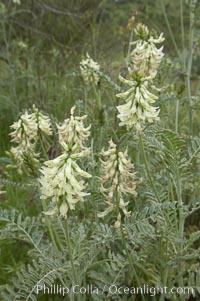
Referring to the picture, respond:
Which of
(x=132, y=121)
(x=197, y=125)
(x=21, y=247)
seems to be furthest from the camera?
(x=197, y=125)

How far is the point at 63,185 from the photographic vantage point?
1813 millimetres

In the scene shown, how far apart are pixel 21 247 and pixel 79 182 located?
4.51ft

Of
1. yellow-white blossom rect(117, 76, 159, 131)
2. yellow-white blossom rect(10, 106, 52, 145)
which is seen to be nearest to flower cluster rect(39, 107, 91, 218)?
yellow-white blossom rect(117, 76, 159, 131)

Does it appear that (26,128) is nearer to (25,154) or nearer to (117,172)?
(25,154)

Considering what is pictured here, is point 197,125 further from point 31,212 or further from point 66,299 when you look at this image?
point 66,299

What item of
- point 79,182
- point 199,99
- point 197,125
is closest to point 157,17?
point 197,125

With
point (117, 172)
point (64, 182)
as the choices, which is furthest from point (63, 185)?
point (117, 172)

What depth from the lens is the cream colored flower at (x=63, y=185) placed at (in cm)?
181

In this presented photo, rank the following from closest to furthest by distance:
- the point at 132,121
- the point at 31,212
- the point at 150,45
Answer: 1. the point at 132,121
2. the point at 150,45
3. the point at 31,212

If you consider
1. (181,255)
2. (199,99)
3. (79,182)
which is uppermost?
(199,99)

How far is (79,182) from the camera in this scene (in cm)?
187

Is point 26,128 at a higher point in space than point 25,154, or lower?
higher

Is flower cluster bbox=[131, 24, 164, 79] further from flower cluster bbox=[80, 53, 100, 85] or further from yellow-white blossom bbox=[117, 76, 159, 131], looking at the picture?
flower cluster bbox=[80, 53, 100, 85]

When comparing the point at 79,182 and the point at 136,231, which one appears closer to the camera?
the point at 79,182
